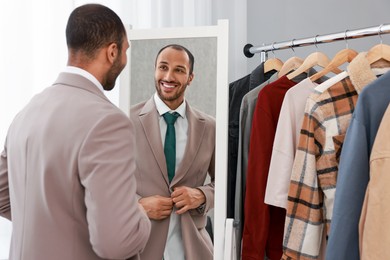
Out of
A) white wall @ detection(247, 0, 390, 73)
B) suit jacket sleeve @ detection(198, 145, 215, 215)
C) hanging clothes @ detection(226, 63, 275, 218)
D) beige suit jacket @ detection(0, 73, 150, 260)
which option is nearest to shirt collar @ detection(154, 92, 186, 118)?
suit jacket sleeve @ detection(198, 145, 215, 215)

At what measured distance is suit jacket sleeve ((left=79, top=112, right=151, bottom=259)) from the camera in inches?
51.6

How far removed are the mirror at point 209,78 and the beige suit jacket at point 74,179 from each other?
1.84ft

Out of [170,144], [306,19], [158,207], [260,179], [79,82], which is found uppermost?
[306,19]

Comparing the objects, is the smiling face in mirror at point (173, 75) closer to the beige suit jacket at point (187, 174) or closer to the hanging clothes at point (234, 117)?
the beige suit jacket at point (187, 174)

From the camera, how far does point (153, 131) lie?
200cm

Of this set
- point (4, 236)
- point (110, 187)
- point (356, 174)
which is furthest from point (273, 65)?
A: point (4, 236)

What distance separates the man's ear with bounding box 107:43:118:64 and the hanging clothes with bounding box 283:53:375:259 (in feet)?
2.02

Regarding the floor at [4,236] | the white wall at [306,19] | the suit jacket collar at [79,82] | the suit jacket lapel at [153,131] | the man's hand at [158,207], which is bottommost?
the floor at [4,236]

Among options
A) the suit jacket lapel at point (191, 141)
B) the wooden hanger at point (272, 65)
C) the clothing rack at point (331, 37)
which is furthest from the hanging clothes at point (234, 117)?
the suit jacket lapel at point (191, 141)

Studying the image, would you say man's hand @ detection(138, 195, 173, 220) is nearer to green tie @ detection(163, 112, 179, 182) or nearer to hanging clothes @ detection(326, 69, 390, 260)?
green tie @ detection(163, 112, 179, 182)

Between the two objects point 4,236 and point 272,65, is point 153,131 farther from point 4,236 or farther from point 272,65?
point 4,236

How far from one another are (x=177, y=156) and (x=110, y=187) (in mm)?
670

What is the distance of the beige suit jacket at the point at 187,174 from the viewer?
1.96 meters

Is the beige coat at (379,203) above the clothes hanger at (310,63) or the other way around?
the other way around
